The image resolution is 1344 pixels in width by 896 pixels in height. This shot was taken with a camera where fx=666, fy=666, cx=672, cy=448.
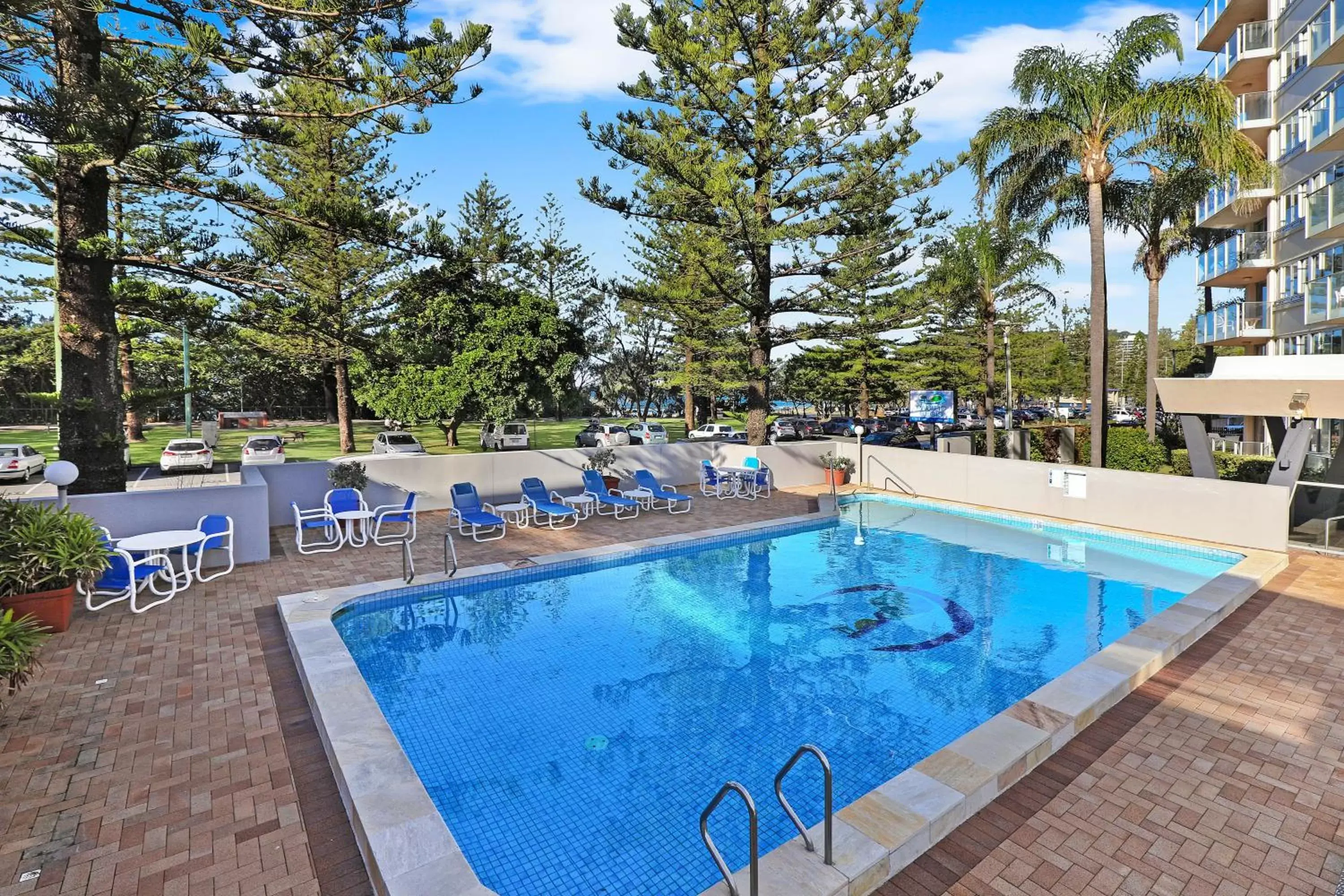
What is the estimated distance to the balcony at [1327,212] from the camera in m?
16.0

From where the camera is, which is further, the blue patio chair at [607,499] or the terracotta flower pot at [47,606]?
the blue patio chair at [607,499]

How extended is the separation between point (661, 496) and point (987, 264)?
14.1 meters

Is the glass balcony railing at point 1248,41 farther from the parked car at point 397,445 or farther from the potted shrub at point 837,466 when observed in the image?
the parked car at point 397,445

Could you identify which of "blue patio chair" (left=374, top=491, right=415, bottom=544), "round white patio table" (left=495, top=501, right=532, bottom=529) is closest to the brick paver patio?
"blue patio chair" (left=374, top=491, right=415, bottom=544)

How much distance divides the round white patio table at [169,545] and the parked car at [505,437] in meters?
18.8

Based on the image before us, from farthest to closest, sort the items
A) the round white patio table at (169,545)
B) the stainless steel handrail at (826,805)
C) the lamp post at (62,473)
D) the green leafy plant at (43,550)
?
the round white patio table at (169,545) → the lamp post at (62,473) → the green leafy plant at (43,550) → the stainless steel handrail at (826,805)

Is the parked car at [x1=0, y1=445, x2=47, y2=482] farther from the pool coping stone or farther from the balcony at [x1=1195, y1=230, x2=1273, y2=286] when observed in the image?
the balcony at [x1=1195, y1=230, x2=1273, y2=286]

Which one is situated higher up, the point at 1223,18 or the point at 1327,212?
the point at 1223,18

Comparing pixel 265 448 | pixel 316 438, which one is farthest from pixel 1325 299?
pixel 316 438

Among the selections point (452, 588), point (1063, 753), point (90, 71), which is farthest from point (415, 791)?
point (90, 71)

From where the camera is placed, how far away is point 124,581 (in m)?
A: 7.36

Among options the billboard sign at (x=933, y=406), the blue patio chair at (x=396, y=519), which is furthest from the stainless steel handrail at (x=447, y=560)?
the billboard sign at (x=933, y=406)

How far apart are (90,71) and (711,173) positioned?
472 inches

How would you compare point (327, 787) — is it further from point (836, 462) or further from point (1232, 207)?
point (1232, 207)
